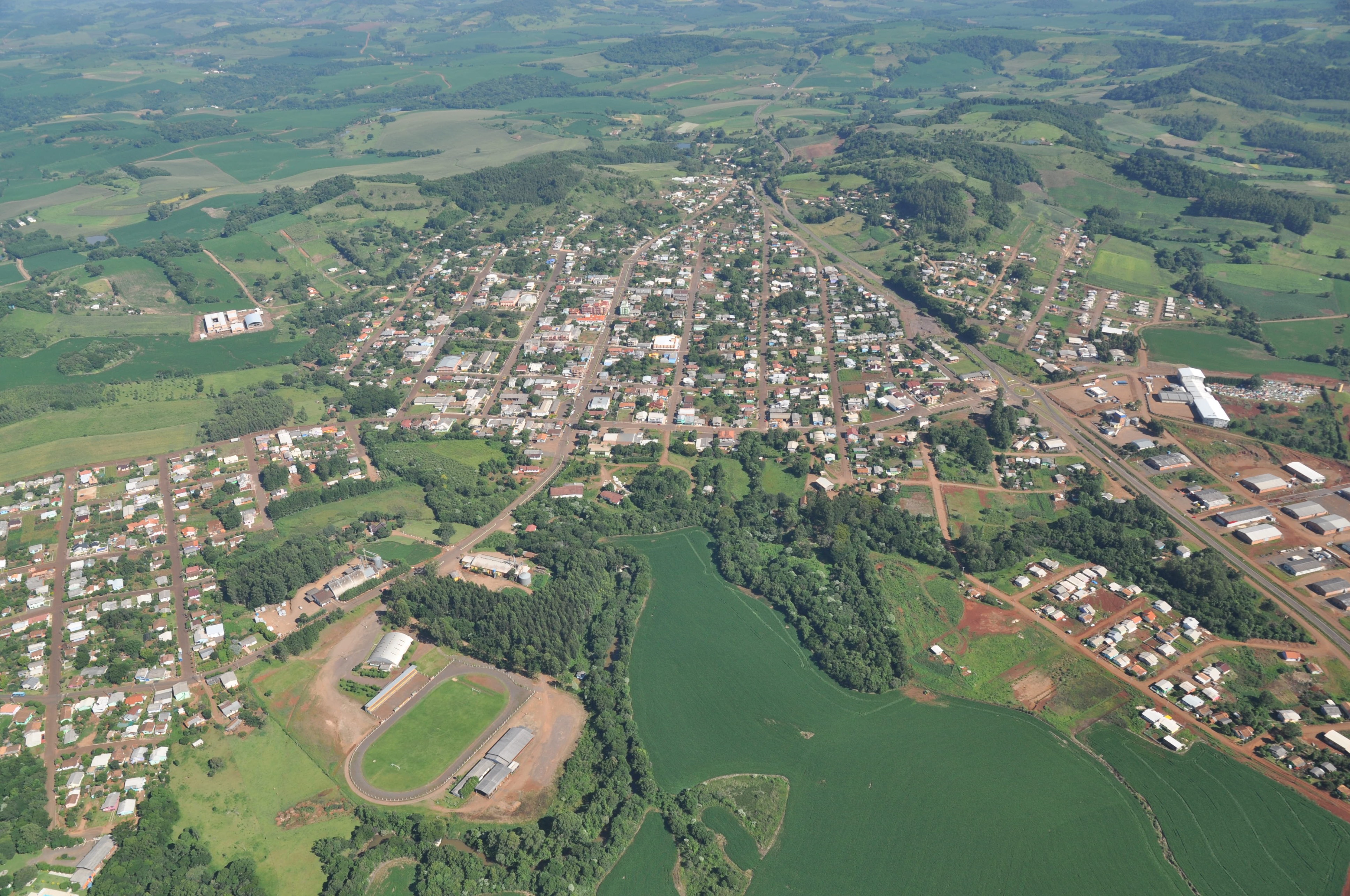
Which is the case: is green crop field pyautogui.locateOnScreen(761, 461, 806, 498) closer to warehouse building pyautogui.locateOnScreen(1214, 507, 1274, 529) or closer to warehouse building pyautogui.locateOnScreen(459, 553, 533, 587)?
warehouse building pyautogui.locateOnScreen(459, 553, 533, 587)

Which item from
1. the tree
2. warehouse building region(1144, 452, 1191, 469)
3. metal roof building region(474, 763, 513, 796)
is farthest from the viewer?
the tree

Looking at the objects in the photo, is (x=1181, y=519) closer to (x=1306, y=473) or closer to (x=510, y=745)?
(x=1306, y=473)

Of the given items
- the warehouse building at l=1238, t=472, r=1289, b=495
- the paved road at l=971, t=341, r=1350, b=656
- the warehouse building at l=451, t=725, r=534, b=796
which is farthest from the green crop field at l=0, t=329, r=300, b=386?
the warehouse building at l=1238, t=472, r=1289, b=495

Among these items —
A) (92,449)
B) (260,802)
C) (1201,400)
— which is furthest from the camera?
(1201,400)

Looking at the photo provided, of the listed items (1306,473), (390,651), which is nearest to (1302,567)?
(1306,473)

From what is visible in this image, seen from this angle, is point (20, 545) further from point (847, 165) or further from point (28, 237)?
point (847, 165)

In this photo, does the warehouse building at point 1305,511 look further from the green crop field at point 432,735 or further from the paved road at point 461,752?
the green crop field at point 432,735
